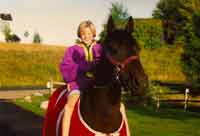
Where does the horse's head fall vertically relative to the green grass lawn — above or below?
above

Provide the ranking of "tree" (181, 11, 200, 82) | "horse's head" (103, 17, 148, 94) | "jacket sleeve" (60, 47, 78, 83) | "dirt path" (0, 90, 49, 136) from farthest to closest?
"tree" (181, 11, 200, 82) < "dirt path" (0, 90, 49, 136) < "jacket sleeve" (60, 47, 78, 83) < "horse's head" (103, 17, 148, 94)

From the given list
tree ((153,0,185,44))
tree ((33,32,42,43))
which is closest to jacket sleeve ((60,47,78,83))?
tree ((153,0,185,44))

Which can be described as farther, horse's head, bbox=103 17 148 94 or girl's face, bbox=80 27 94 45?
girl's face, bbox=80 27 94 45

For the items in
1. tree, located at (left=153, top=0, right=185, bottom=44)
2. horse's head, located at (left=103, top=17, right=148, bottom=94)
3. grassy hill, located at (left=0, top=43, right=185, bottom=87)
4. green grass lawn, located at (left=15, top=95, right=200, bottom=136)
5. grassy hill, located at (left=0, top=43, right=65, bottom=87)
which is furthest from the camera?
tree, located at (left=153, top=0, right=185, bottom=44)

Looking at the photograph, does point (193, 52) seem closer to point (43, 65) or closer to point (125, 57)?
point (125, 57)

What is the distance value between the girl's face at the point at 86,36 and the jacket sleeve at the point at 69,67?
0.74ft

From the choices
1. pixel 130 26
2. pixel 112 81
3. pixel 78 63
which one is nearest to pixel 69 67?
pixel 78 63

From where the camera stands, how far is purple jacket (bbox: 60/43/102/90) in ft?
22.5

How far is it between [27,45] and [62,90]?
3888 inches

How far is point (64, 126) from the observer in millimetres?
6895

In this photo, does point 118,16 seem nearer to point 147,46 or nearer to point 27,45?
point 147,46

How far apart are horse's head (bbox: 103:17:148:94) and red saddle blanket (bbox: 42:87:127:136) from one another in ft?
3.10

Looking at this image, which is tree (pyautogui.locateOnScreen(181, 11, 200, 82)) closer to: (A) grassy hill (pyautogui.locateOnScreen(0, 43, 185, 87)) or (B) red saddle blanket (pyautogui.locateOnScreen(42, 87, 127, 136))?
(B) red saddle blanket (pyautogui.locateOnScreen(42, 87, 127, 136))

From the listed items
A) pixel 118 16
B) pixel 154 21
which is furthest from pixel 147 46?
pixel 118 16
